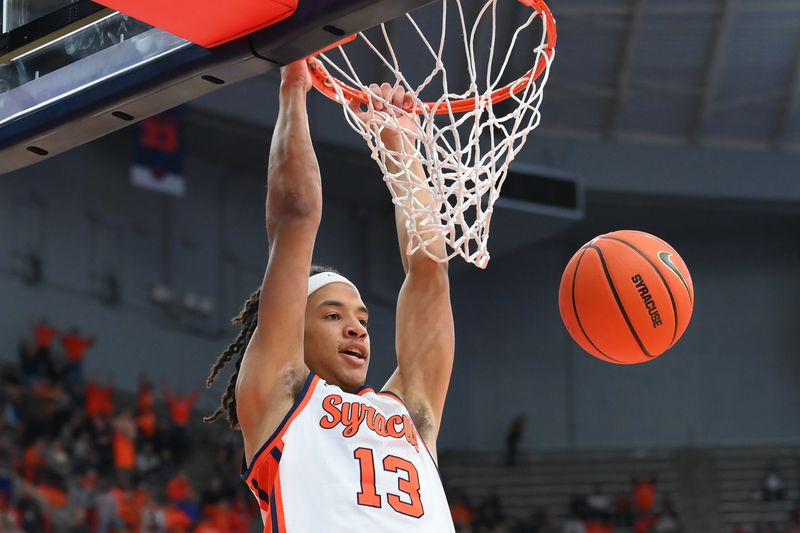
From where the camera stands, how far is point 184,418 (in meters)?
13.5

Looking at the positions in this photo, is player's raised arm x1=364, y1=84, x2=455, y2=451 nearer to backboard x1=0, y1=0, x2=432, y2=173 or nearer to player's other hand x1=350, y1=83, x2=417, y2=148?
player's other hand x1=350, y1=83, x2=417, y2=148

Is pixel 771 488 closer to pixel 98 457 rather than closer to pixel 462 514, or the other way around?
pixel 462 514

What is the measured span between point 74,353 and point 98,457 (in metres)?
2.36

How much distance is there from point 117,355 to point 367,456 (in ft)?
39.4

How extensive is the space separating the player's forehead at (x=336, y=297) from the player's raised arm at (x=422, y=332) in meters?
0.24

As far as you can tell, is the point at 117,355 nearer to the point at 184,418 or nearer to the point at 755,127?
the point at 184,418

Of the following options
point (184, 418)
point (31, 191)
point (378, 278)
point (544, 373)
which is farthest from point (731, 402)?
point (31, 191)

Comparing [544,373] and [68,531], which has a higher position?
[544,373]

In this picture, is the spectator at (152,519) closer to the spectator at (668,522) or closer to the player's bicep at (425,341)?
the spectator at (668,522)

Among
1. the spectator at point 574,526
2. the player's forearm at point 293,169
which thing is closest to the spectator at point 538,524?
the spectator at point 574,526

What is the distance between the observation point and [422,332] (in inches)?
143

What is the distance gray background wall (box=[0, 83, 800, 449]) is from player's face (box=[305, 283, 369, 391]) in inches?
428

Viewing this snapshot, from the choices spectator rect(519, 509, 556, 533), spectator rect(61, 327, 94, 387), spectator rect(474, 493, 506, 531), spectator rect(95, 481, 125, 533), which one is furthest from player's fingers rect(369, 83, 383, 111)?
spectator rect(519, 509, 556, 533)

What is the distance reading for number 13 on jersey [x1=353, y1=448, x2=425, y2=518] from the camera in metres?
3.01
